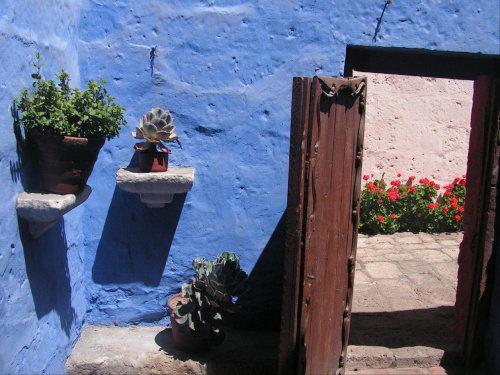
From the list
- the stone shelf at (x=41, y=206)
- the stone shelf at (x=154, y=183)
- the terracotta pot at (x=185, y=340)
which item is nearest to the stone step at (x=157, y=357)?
the terracotta pot at (x=185, y=340)

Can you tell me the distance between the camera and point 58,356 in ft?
10.3

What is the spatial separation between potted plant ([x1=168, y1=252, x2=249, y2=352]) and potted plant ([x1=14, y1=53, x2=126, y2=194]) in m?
1.08

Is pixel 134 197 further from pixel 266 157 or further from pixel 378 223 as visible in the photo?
pixel 378 223

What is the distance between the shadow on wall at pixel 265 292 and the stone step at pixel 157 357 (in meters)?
0.24

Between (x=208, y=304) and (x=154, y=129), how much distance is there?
122cm

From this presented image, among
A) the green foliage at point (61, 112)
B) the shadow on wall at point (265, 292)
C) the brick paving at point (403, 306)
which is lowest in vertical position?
the brick paving at point (403, 306)

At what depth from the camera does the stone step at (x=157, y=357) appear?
3375 mm

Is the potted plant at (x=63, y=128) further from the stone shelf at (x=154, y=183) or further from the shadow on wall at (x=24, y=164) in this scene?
the stone shelf at (x=154, y=183)

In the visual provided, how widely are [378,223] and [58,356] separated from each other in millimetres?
4454

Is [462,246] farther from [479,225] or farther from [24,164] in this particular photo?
[24,164]

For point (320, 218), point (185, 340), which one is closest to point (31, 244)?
A: point (185, 340)

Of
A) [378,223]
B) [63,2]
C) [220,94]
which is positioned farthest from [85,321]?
[378,223]

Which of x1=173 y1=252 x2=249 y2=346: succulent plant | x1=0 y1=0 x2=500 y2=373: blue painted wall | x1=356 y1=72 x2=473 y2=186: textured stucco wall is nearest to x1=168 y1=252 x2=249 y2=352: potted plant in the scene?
x1=173 y1=252 x2=249 y2=346: succulent plant

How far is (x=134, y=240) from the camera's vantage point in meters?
3.63
